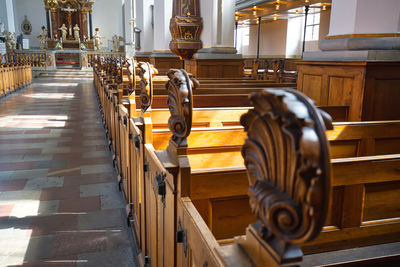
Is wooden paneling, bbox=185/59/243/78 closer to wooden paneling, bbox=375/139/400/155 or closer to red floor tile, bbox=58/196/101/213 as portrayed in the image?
red floor tile, bbox=58/196/101/213

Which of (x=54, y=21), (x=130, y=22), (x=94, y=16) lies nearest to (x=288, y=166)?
(x=130, y=22)

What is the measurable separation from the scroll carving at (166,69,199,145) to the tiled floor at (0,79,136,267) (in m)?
1.44

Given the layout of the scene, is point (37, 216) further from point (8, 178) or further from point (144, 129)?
point (144, 129)

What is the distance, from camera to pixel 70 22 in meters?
26.0

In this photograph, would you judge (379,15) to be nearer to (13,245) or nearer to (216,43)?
(13,245)

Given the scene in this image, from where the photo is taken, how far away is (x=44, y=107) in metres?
8.77

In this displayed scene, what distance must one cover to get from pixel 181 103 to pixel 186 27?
5850 mm

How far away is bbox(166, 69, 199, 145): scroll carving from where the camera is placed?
125cm

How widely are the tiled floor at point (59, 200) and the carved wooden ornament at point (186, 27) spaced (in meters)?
2.20

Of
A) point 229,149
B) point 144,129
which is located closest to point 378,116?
point 229,149

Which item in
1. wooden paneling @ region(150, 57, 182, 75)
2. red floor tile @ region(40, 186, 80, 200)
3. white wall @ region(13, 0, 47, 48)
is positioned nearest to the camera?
red floor tile @ region(40, 186, 80, 200)

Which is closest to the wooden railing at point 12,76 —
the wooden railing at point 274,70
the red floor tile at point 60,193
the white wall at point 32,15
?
the wooden railing at point 274,70

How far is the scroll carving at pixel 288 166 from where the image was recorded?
523 mm

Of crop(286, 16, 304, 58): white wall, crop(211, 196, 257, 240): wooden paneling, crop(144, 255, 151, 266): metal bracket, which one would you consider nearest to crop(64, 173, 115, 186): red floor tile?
crop(144, 255, 151, 266): metal bracket
